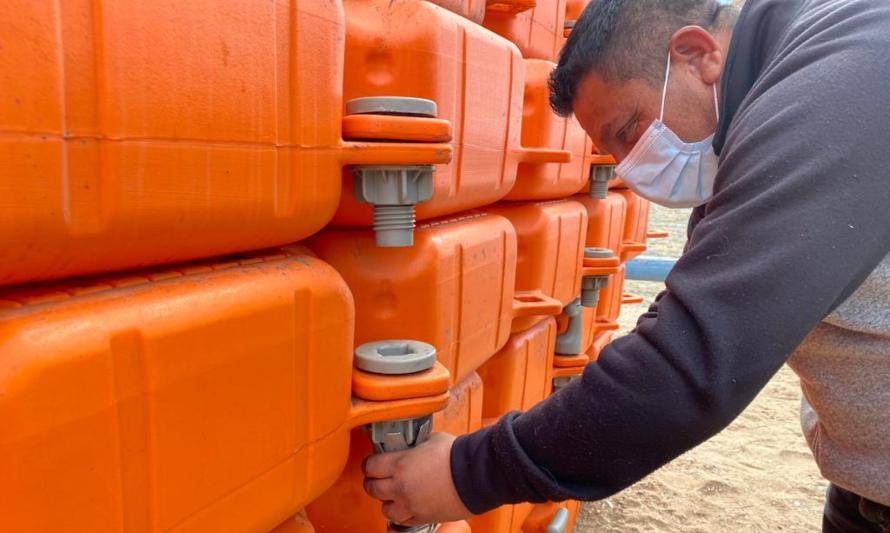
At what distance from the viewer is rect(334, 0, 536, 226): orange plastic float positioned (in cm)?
96

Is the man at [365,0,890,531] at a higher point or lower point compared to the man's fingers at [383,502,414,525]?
higher

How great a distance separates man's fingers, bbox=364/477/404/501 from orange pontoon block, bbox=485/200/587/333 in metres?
0.80

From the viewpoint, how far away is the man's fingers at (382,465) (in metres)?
0.95

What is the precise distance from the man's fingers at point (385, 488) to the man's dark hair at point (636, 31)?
70 centimetres

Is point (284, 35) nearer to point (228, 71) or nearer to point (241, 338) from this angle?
point (228, 71)

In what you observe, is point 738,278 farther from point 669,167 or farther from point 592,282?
point 592,282

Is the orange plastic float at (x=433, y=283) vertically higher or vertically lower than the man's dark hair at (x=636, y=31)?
lower

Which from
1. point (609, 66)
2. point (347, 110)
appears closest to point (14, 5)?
point (347, 110)

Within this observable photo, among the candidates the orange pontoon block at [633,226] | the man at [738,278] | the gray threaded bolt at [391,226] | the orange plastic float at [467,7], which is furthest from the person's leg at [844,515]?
the orange pontoon block at [633,226]

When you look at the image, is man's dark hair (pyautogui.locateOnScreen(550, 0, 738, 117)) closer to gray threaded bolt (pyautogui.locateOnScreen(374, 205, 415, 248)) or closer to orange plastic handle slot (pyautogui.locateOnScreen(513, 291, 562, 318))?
gray threaded bolt (pyautogui.locateOnScreen(374, 205, 415, 248))

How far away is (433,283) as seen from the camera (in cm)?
106

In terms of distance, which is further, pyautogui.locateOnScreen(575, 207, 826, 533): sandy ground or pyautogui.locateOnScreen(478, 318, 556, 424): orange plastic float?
pyautogui.locateOnScreen(575, 207, 826, 533): sandy ground

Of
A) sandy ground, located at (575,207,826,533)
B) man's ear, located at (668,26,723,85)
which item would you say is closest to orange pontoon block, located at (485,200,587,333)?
man's ear, located at (668,26,723,85)

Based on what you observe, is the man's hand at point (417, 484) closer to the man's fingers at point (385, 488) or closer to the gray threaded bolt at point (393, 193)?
the man's fingers at point (385, 488)
